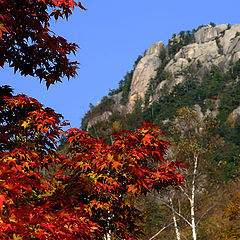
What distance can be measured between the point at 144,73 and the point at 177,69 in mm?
14461

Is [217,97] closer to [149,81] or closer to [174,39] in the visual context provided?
[149,81]

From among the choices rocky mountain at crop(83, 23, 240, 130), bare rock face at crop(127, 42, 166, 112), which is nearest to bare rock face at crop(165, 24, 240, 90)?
rocky mountain at crop(83, 23, 240, 130)

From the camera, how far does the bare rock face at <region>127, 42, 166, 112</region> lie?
392ft

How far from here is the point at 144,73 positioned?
409 ft

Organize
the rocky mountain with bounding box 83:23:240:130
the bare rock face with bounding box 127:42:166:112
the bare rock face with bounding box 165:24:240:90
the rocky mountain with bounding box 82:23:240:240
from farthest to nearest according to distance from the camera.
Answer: the bare rock face with bounding box 127:42:166:112 < the bare rock face with bounding box 165:24:240:90 < the rocky mountain with bounding box 83:23:240:130 < the rocky mountain with bounding box 82:23:240:240

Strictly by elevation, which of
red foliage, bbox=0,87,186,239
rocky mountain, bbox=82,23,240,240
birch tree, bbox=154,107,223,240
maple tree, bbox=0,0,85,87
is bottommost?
red foliage, bbox=0,87,186,239

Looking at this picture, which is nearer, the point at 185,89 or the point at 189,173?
the point at 189,173

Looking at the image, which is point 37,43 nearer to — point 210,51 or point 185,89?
point 185,89

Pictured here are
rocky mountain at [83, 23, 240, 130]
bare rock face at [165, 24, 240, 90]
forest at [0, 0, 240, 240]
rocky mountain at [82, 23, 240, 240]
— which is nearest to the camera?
forest at [0, 0, 240, 240]

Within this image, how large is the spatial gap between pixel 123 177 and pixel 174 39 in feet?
442

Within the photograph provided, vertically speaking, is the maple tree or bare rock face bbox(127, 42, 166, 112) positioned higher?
bare rock face bbox(127, 42, 166, 112)

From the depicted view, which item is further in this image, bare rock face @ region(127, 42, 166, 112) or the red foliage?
bare rock face @ region(127, 42, 166, 112)

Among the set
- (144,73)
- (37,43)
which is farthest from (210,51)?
(37,43)

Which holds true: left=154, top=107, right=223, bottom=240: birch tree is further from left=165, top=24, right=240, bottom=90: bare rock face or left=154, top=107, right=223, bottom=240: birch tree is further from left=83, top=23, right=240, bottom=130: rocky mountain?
left=165, top=24, right=240, bottom=90: bare rock face
